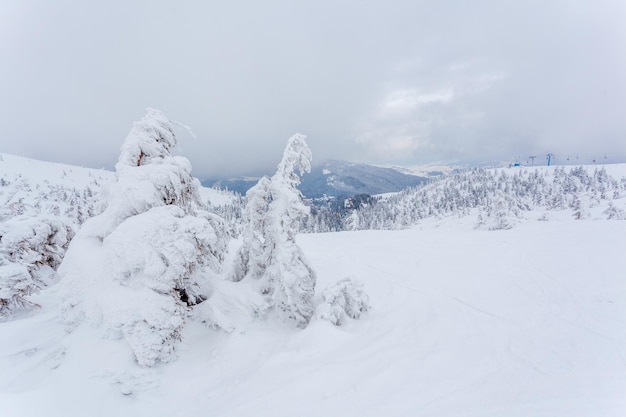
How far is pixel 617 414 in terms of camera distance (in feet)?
17.2

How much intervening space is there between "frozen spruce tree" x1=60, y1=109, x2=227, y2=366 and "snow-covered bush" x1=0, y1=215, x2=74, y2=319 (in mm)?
4026

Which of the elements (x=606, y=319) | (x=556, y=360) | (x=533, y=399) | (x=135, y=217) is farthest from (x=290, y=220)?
(x=606, y=319)

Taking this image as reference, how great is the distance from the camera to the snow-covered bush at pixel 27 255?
10312 mm

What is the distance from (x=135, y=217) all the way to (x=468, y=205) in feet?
531

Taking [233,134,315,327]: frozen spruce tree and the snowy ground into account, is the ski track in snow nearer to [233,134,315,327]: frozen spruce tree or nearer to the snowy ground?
the snowy ground

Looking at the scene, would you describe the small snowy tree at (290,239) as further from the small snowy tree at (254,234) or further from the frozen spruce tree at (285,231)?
the small snowy tree at (254,234)

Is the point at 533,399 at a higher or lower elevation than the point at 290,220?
lower

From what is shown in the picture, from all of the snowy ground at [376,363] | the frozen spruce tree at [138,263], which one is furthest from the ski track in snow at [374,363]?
the frozen spruce tree at [138,263]

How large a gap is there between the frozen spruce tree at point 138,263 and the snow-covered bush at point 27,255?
4.03m

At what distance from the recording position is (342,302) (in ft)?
35.2

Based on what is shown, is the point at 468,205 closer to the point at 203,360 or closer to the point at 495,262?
the point at 495,262

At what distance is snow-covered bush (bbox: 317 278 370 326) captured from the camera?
10.2 m

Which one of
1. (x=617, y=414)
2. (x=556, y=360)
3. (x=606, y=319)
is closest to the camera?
(x=617, y=414)

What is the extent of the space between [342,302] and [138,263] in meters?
7.35
